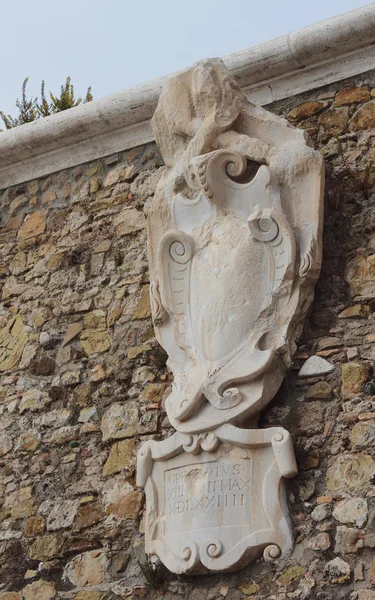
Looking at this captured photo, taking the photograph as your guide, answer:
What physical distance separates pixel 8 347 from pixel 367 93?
7.28ft

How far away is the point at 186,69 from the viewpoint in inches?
256

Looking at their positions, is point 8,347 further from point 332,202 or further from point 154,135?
point 332,202

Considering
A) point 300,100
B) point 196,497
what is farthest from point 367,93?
point 196,497

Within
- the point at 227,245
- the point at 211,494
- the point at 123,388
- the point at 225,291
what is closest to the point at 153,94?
the point at 227,245

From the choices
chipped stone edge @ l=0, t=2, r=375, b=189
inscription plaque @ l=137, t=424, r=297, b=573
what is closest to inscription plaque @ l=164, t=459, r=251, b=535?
inscription plaque @ l=137, t=424, r=297, b=573

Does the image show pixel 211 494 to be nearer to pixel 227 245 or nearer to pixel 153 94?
pixel 227 245

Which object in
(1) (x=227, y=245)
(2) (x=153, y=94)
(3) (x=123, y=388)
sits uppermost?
(2) (x=153, y=94)

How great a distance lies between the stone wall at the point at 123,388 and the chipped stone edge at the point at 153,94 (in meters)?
0.07

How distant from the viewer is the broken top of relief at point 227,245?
593 centimetres

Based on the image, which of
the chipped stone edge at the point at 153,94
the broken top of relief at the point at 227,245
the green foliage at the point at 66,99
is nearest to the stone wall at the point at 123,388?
the chipped stone edge at the point at 153,94

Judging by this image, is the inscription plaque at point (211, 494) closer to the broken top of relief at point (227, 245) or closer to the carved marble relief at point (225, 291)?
the carved marble relief at point (225, 291)

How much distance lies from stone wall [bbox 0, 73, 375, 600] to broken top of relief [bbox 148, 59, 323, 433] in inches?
7.3

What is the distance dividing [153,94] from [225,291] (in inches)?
53.8

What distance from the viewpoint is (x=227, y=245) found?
6156 millimetres
